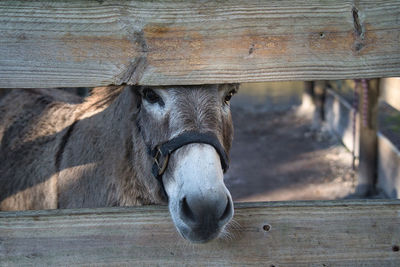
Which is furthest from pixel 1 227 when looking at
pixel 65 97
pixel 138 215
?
pixel 65 97

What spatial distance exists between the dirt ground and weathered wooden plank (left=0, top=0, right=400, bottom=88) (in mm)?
3946

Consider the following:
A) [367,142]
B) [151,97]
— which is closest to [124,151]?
[151,97]

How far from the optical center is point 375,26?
148cm

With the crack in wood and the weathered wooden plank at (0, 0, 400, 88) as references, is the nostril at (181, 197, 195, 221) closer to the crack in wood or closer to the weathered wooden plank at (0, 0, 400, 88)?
the weathered wooden plank at (0, 0, 400, 88)

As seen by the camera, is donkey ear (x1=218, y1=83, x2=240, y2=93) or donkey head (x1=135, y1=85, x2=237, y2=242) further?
donkey ear (x1=218, y1=83, x2=240, y2=93)

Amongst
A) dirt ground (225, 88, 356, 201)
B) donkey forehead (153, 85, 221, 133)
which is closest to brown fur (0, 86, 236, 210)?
donkey forehead (153, 85, 221, 133)

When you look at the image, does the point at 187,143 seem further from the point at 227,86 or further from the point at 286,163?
the point at 286,163

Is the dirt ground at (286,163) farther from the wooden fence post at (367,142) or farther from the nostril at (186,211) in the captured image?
the nostril at (186,211)

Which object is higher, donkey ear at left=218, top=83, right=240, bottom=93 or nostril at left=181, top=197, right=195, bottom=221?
donkey ear at left=218, top=83, right=240, bottom=93

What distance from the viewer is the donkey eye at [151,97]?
1853 mm

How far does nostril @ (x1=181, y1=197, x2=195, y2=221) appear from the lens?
1526mm

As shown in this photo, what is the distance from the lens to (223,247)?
5.27 feet

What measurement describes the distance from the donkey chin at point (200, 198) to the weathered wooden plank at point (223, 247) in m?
0.08

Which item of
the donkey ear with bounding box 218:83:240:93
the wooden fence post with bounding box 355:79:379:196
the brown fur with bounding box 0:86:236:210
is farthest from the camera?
the wooden fence post with bounding box 355:79:379:196
